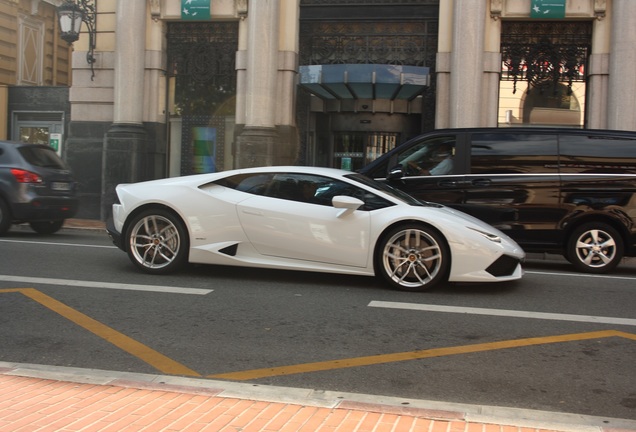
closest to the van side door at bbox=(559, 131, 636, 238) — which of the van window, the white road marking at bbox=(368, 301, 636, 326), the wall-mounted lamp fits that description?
the van window

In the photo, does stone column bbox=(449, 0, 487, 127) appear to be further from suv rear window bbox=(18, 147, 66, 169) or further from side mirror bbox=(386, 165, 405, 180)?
suv rear window bbox=(18, 147, 66, 169)

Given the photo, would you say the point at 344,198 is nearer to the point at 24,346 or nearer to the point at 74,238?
the point at 24,346

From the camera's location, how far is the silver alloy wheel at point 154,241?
24.3ft

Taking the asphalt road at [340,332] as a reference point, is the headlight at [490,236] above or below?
above

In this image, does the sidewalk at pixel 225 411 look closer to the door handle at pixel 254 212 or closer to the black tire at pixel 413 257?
the black tire at pixel 413 257

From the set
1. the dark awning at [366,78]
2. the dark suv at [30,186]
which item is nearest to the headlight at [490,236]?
the dark suv at [30,186]

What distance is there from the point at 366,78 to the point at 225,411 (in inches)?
464

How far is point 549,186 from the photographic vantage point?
896 centimetres

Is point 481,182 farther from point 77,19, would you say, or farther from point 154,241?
point 77,19

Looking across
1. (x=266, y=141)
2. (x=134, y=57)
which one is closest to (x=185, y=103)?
(x=134, y=57)

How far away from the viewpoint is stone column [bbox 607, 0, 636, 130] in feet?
47.6

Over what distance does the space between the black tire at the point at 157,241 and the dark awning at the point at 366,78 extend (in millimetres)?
8038

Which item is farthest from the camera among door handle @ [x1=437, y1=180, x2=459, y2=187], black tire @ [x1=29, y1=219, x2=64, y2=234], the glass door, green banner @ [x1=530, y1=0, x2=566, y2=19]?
the glass door

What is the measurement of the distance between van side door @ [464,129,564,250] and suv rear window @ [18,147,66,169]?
7123 millimetres
